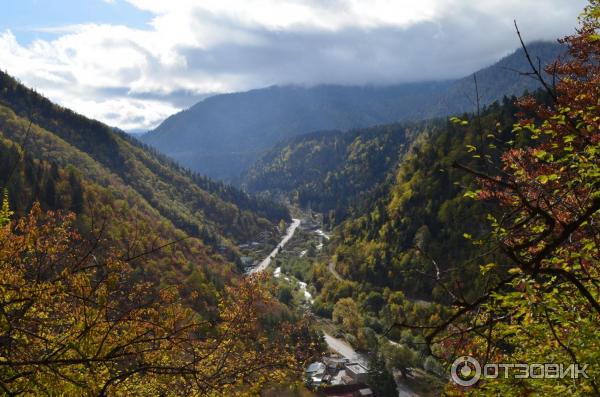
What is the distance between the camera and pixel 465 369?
380 inches

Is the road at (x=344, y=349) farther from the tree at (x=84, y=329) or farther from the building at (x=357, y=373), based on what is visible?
the tree at (x=84, y=329)

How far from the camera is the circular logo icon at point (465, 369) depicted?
30.7ft

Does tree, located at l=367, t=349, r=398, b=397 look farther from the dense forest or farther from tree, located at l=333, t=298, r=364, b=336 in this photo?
tree, located at l=333, t=298, r=364, b=336

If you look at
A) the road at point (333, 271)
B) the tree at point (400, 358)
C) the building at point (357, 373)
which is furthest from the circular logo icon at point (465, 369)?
the road at point (333, 271)

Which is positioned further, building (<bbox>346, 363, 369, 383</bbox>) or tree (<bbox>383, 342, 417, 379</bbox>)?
tree (<bbox>383, 342, 417, 379</bbox>)

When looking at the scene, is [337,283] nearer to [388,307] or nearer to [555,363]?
[388,307]

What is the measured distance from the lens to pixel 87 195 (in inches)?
5030

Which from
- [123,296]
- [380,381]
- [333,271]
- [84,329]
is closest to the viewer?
[84,329]

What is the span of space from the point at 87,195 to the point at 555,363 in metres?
138

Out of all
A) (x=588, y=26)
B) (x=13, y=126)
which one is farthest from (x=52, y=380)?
(x=13, y=126)

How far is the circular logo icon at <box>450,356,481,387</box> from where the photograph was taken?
9344 millimetres
